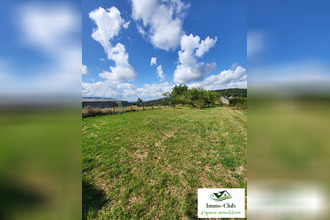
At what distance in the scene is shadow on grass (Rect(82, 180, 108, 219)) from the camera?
171 centimetres

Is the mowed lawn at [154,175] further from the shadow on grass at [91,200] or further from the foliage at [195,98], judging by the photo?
the foliage at [195,98]

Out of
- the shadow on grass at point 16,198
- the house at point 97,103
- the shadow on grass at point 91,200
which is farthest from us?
the house at point 97,103

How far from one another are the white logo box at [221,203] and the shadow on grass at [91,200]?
1.93 meters

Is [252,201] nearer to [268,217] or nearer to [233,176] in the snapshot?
[268,217]

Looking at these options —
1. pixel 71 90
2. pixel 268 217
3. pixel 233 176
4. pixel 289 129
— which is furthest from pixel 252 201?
pixel 71 90

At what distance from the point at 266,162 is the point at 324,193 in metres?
0.76

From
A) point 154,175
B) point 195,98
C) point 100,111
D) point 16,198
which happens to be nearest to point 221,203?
point 154,175

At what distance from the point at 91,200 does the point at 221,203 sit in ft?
8.65

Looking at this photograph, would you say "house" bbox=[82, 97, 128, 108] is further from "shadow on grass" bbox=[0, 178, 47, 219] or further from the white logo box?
the white logo box

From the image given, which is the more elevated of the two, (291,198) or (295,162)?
(295,162)

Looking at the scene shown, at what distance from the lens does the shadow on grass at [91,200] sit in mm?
1707

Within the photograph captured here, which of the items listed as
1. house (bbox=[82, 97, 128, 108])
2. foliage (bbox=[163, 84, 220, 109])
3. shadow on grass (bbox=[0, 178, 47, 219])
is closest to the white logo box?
shadow on grass (bbox=[0, 178, 47, 219])

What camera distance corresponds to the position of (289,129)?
1.25m

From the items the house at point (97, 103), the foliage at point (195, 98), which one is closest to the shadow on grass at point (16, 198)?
the house at point (97, 103)
